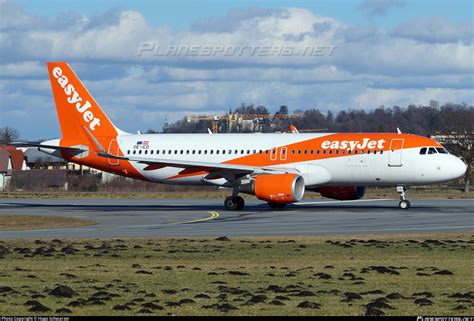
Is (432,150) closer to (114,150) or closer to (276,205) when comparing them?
(276,205)

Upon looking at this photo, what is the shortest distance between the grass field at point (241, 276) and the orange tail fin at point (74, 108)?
25.5m

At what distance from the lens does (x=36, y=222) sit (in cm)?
4138

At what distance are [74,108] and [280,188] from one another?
51.3ft

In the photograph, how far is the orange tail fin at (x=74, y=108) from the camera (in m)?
56.2

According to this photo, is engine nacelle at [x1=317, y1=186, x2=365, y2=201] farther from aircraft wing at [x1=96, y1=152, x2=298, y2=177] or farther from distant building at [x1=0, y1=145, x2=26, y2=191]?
distant building at [x1=0, y1=145, x2=26, y2=191]

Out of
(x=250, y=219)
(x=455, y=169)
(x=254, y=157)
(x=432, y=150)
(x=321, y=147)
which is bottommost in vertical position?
(x=250, y=219)

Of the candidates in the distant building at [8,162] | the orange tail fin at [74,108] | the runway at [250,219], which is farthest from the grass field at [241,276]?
the distant building at [8,162]

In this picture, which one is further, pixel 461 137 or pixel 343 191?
pixel 461 137

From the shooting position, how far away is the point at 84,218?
145 ft

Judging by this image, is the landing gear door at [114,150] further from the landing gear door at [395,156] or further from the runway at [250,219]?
the landing gear door at [395,156]

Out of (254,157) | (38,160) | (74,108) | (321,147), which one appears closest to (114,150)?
(74,108)

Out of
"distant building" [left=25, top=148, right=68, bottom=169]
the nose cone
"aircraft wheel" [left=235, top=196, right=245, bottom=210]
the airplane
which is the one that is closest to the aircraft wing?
the airplane

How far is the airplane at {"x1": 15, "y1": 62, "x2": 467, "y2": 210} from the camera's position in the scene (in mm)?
47906

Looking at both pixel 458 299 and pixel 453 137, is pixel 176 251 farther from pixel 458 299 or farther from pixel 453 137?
pixel 453 137
